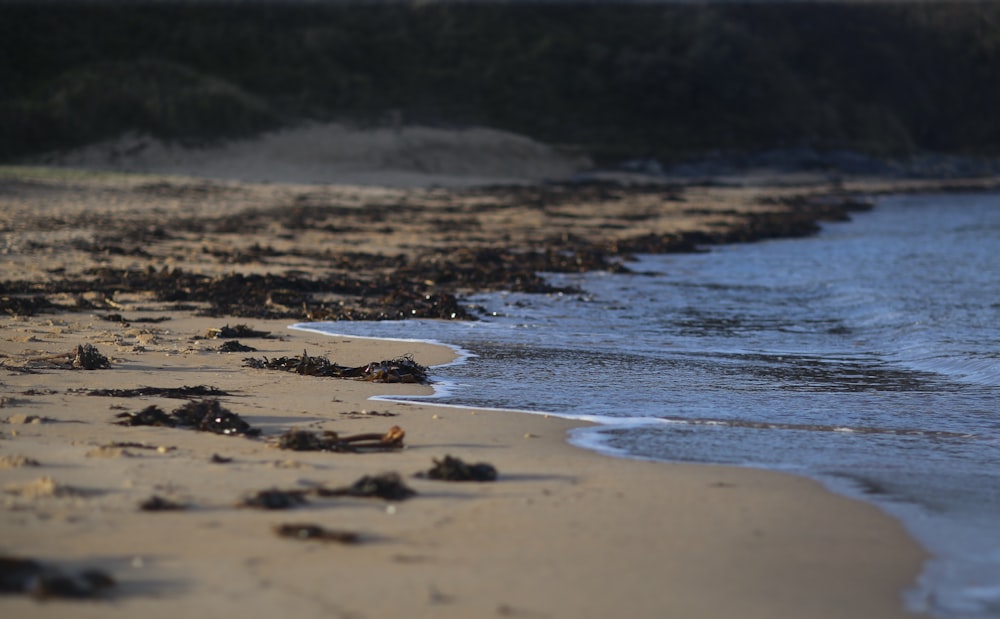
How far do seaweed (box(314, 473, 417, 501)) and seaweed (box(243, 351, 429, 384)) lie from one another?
2319 millimetres

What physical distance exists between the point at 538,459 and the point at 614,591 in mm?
1477

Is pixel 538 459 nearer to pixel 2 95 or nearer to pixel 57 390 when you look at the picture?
pixel 57 390

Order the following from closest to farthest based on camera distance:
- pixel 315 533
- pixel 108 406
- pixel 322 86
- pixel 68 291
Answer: pixel 315 533 → pixel 108 406 → pixel 68 291 → pixel 322 86

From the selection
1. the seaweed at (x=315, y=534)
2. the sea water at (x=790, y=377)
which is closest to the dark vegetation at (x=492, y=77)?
the sea water at (x=790, y=377)

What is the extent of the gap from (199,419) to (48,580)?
1954 mm

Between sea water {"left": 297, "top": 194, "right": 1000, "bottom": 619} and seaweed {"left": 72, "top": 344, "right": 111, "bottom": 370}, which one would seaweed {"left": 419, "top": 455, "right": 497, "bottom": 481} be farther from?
seaweed {"left": 72, "top": 344, "right": 111, "bottom": 370}

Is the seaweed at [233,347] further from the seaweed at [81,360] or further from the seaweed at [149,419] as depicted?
the seaweed at [149,419]

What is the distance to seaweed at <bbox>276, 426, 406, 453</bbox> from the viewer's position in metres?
4.43

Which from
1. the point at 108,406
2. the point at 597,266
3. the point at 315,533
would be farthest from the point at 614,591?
the point at 597,266

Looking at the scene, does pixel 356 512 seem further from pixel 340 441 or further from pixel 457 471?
pixel 340 441

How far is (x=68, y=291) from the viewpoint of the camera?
29.9ft

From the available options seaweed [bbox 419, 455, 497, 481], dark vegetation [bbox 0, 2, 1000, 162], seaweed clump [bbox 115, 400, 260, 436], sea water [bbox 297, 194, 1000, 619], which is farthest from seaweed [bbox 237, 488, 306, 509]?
dark vegetation [bbox 0, 2, 1000, 162]

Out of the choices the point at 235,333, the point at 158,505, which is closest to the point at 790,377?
the point at 235,333

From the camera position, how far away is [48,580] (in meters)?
2.82
